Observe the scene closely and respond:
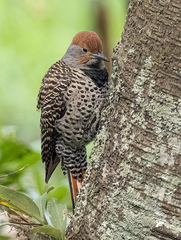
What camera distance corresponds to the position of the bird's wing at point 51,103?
9.02 ft

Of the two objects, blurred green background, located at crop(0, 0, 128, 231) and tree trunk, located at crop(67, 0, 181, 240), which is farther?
blurred green background, located at crop(0, 0, 128, 231)

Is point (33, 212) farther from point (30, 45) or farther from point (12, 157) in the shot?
point (30, 45)

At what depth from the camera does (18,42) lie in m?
4.77

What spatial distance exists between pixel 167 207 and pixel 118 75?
2.09ft

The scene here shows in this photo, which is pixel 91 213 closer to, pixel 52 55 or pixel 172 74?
pixel 172 74

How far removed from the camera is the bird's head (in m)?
2.89

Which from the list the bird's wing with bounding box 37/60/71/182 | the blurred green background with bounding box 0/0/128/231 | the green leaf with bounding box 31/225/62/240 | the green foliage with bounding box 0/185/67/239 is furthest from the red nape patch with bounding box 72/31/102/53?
the green leaf with bounding box 31/225/62/240

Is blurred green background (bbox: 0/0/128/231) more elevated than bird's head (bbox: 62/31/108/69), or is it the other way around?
bird's head (bbox: 62/31/108/69)

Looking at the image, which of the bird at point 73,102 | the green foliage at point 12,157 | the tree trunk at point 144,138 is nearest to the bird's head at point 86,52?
the bird at point 73,102

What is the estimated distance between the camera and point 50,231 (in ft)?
6.47

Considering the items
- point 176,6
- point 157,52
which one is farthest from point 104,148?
point 176,6

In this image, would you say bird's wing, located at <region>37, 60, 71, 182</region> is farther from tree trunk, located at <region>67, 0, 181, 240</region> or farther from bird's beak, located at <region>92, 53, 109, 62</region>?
tree trunk, located at <region>67, 0, 181, 240</region>

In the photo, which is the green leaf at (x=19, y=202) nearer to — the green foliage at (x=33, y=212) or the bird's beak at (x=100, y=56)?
the green foliage at (x=33, y=212)

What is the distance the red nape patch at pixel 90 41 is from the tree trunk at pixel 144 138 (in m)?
1.01
